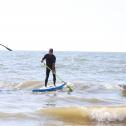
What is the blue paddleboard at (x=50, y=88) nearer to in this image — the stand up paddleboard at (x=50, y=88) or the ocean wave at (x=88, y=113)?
the stand up paddleboard at (x=50, y=88)

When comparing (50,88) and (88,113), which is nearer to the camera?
(88,113)

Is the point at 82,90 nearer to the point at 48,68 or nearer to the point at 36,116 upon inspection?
the point at 48,68

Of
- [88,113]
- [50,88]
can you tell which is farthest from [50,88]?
[88,113]

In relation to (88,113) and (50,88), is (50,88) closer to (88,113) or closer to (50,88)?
(50,88)

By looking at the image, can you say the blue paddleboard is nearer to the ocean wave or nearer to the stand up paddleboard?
the stand up paddleboard

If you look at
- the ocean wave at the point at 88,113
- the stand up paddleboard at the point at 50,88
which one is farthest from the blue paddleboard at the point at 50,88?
the ocean wave at the point at 88,113

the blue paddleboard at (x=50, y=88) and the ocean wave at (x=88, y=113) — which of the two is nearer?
the ocean wave at (x=88, y=113)

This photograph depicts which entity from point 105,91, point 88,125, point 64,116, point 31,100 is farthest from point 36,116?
point 105,91

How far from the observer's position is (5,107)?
38.8 feet

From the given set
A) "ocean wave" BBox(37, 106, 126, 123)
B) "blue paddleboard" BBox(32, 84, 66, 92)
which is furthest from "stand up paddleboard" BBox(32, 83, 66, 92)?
"ocean wave" BBox(37, 106, 126, 123)

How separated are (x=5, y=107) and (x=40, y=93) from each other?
4.60m

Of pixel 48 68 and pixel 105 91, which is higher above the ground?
pixel 48 68

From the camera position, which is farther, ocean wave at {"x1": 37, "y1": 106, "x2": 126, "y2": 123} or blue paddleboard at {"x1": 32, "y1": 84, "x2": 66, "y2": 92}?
blue paddleboard at {"x1": 32, "y1": 84, "x2": 66, "y2": 92}

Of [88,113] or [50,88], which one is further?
[50,88]
